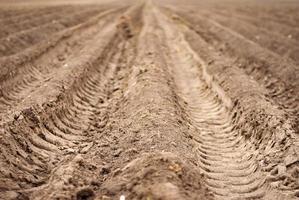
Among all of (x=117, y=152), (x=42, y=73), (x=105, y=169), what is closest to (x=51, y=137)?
(x=117, y=152)

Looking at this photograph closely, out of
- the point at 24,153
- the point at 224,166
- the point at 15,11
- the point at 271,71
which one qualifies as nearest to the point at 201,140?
the point at 224,166

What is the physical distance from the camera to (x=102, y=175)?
566 cm

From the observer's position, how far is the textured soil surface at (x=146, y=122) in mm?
5281

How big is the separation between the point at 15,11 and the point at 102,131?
15.4 metres

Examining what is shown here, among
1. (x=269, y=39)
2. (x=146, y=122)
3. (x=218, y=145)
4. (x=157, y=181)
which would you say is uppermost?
(x=157, y=181)

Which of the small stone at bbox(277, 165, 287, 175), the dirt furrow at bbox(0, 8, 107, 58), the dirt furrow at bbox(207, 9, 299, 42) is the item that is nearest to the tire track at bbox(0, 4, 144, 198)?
the small stone at bbox(277, 165, 287, 175)

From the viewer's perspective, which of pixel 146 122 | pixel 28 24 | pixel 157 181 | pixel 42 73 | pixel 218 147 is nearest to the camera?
pixel 157 181

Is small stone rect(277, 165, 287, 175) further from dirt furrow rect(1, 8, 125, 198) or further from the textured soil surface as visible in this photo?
dirt furrow rect(1, 8, 125, 198)

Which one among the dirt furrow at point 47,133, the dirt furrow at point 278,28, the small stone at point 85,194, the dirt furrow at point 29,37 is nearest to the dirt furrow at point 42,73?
the dirt furrow at point 47,133

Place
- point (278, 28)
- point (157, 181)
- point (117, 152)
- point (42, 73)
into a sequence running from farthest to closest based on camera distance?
point (278, 28) < point (42, 73) < point (117, 152) < point (157, 181)

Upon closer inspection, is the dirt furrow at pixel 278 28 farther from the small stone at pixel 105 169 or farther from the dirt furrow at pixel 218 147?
the small stone at pixel 105 169

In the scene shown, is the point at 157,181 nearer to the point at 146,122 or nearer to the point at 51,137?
the point at 146,122

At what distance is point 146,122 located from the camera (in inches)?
274

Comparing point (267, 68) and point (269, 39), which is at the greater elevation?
point (267, 68)
